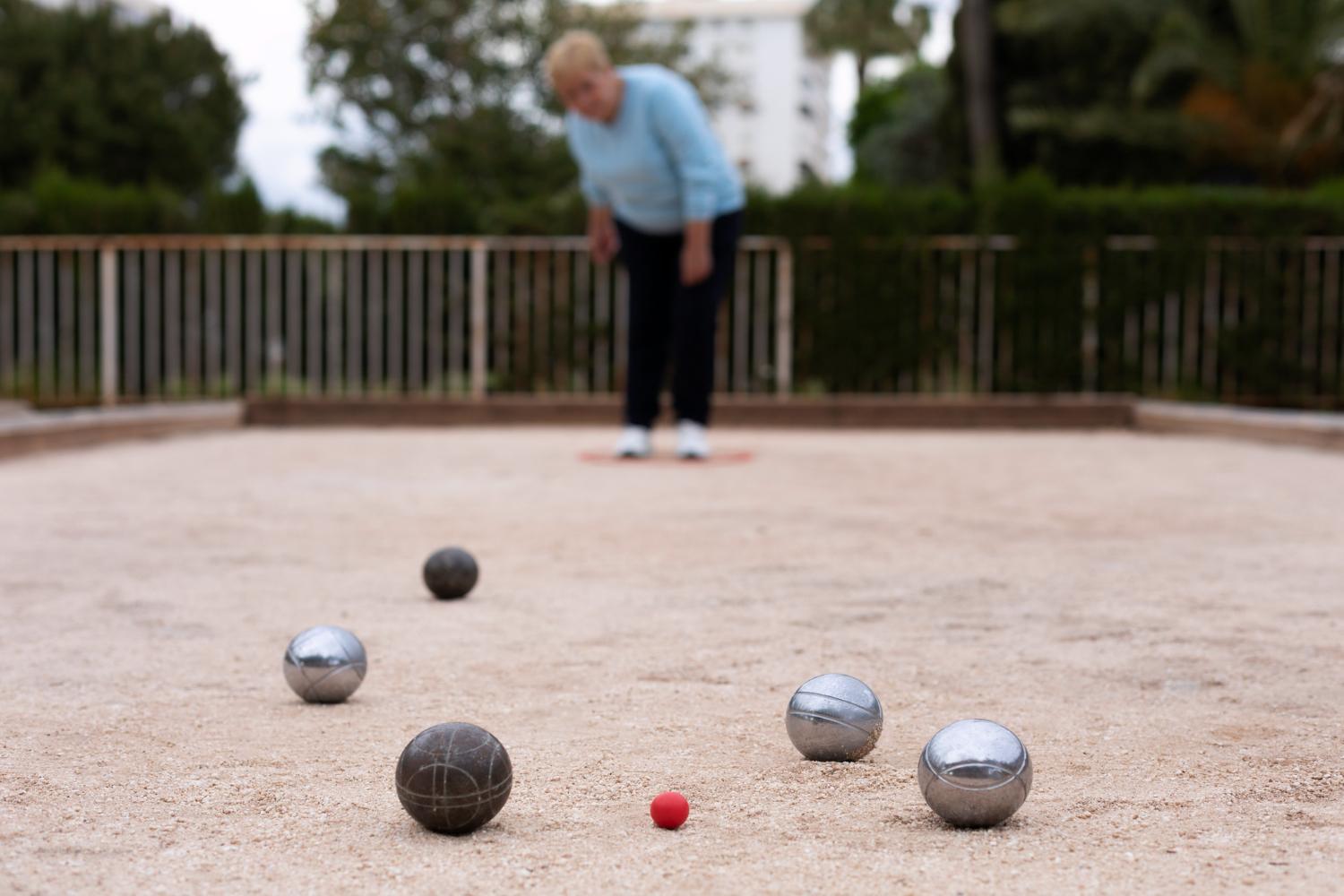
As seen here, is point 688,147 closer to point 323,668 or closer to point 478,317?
point 478,317

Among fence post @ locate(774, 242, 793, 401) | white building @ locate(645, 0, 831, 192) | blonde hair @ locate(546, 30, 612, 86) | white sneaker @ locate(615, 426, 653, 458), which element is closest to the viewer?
blonde hair @ locate(546, 30, 612, 86)

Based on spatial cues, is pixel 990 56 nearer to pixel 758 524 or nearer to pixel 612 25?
pixel 612 25

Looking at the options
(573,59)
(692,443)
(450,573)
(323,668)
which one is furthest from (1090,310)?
(323,668)

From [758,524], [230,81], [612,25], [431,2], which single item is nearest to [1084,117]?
[612,25]

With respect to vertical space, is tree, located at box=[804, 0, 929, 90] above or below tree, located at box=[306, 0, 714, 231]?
above

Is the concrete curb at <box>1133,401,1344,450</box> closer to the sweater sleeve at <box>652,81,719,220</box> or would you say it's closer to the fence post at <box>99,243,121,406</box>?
the sweater sleeve at <box>652,81,719,220</box>

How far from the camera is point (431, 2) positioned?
21.3 meters

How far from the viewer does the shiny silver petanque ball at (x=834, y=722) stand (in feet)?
6.63

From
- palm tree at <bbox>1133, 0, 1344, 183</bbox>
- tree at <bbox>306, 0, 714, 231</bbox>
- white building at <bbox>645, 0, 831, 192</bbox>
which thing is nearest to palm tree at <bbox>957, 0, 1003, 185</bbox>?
palm tree at <bbox>1133, 0, 1344, 183</bbox>

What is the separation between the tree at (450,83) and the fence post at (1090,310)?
35.8 ft

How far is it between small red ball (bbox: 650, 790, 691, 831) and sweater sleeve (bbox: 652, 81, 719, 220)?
5006 mm

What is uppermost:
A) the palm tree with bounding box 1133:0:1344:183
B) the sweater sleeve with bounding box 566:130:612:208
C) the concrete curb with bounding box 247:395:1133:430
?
the palm tree with bounding box 1133:0:1344:183

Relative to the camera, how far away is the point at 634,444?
23.0ft

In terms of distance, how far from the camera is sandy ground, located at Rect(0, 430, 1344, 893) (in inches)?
64.9
